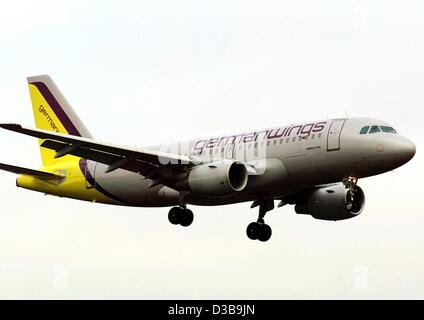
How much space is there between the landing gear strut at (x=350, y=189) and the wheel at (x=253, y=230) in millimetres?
6359

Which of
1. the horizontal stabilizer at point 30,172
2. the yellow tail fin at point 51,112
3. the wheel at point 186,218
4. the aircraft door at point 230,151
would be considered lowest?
the wheel at point 186,218

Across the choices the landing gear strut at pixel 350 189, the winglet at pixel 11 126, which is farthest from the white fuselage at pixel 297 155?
the winglet at pixel 11 126

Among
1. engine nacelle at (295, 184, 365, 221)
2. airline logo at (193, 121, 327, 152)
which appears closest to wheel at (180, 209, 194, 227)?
airline logo at (193, 121, 327, 152)

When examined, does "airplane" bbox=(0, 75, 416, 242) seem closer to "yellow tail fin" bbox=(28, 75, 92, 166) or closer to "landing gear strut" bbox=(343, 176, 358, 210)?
"landing gear strut" bbox=(343, 176, 358, 210)

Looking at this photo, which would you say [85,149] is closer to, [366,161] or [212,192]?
[212,192]

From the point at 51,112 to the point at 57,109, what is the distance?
0.35m

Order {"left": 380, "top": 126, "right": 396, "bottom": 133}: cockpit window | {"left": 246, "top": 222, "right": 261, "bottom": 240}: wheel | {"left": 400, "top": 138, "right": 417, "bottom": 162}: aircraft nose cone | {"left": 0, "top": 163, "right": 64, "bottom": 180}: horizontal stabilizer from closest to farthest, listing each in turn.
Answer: {"left": 400, "top": 138, "right": 417, "bottom": 162}: aircraft nose cone
{"left": 380, "top": 126, "right": 396, "bottom": 133}: cockpit window
{"left": 0, "top": 163, "right": 64, "bottom": 180}: horizontal stabilizer
{"left": 246, "top": 222, "right": 261, "bottom": 240}: wheel

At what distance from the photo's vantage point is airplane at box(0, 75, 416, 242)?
1714 inches

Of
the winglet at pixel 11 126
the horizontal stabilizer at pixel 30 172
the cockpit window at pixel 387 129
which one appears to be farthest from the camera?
the horizontal stabilizer at pixel 30 172

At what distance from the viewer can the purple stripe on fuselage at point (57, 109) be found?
53.8 metres

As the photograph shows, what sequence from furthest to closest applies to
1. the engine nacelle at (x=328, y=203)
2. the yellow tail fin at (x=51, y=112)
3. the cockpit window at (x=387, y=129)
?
the yellow tail fin at (x=51, y=112) < the engine nacelle at (x=328, y=203) < the cockpit window at (x=387, y=129)

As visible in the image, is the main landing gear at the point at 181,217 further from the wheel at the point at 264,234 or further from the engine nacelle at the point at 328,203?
the engine nacelle at the point at 328,203

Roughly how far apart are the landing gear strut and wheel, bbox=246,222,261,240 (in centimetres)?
636

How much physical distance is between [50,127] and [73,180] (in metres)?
4.33
